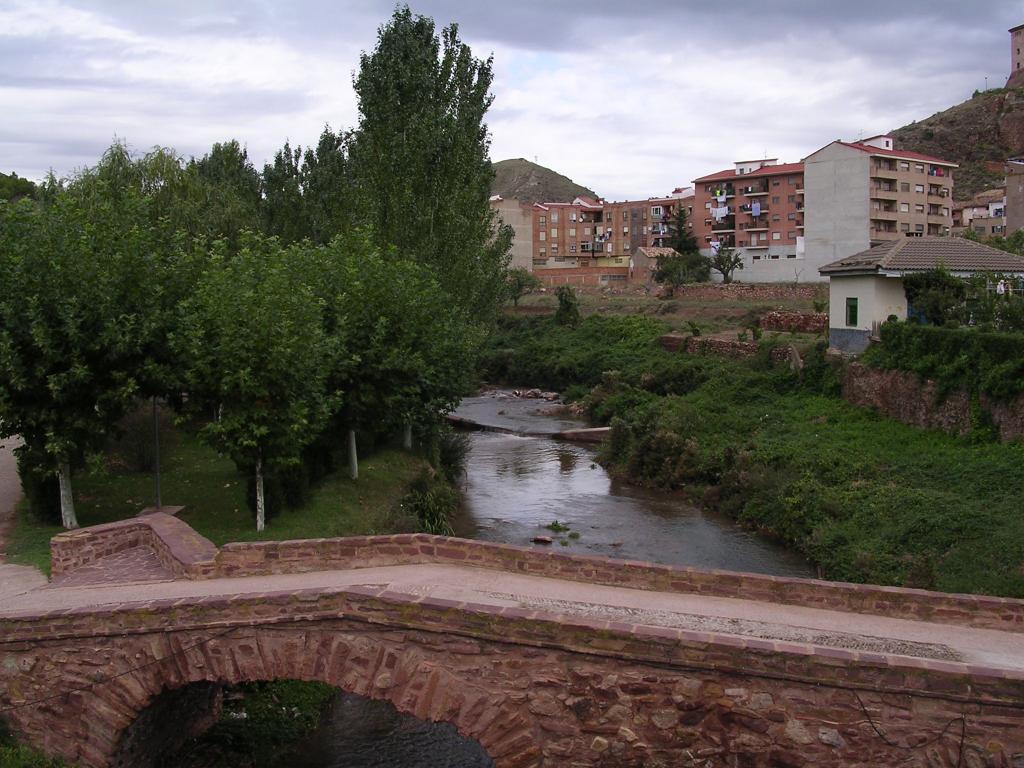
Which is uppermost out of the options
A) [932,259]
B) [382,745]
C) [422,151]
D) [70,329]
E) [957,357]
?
[422,151]

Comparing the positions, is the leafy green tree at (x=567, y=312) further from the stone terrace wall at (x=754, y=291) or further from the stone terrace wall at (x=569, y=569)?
the stone terrace wall at (x=569, y=569)

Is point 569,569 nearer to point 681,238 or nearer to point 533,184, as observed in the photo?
point 681,238

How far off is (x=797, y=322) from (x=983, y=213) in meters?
39.2

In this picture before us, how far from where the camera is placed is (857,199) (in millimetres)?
58094

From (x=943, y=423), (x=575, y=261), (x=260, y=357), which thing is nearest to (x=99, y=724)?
(x=260, y=357)

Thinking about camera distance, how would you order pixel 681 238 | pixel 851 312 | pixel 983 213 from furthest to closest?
pixel 681 238 < pixel 983 213 < pixel 851 312

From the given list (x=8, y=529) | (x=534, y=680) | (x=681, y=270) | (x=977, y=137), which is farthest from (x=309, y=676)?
(x=977, y=137)

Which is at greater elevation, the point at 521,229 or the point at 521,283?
the point at 521,229

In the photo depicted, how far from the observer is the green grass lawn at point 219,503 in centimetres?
1636

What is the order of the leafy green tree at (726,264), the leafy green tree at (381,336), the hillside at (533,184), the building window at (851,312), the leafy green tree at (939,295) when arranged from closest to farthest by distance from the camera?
the leafy green tree at (381,336) → the leafy green tree at (939,295) → the building window at (851,312) → the leafy green tree at (726,264) → the hillside at (533,184)

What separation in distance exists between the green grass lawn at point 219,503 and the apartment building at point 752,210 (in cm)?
5372

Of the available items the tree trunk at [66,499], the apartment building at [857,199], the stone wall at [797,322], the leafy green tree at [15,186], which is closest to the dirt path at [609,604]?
the tree trunk at [66,499]

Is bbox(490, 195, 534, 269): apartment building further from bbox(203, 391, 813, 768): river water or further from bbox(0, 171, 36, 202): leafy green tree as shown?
bbox(203, 391, 813, 768): river water

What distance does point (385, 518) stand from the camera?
18.8 m
